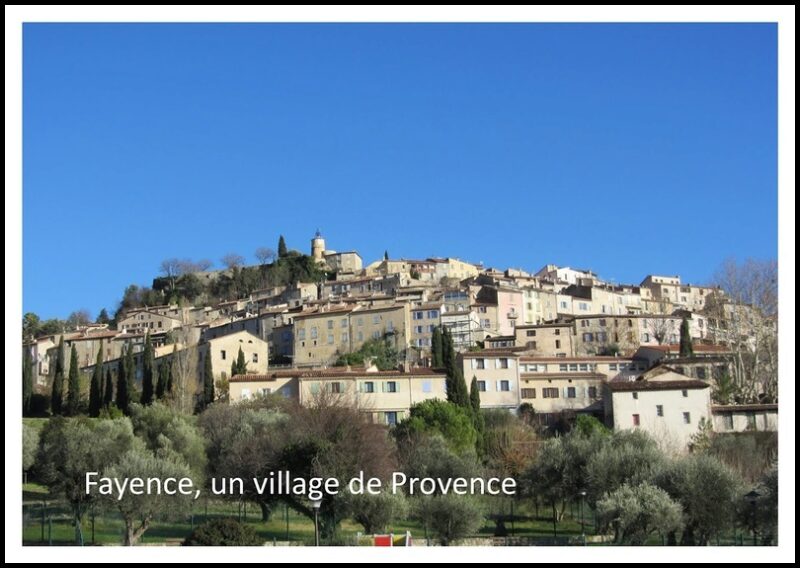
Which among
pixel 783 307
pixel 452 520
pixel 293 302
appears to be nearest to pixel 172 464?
pixel 452 520

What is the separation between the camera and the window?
40.8m

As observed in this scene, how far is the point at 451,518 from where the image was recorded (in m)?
25.2

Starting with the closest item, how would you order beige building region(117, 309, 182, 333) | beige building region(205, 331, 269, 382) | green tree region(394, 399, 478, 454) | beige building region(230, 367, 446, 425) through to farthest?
green tree region(394, 399, 478, 454), beige building region(230, 367, 446, 425), beige building region(205, 331, 269, 382), beige building region(117, 309, 182, 333)

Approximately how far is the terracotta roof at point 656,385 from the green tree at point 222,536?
24.0 meters

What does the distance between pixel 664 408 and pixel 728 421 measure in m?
2.30

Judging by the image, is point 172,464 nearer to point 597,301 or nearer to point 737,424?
point 737,424

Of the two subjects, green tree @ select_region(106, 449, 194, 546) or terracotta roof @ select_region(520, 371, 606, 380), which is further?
terracotta roof @ select_region(520, 371, 606, 380)

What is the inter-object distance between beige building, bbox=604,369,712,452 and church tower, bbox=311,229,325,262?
5660cm

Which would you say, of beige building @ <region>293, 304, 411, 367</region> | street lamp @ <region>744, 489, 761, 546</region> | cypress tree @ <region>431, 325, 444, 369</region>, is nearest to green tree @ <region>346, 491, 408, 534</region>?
street lamp @ <region>744, 489, 761, 546</region>

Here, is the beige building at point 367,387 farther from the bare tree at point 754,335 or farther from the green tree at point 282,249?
the green tree at point 282,249

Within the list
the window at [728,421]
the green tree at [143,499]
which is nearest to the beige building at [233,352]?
the window at [728,421]

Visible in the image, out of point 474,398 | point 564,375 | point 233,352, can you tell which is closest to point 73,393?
point 233,352

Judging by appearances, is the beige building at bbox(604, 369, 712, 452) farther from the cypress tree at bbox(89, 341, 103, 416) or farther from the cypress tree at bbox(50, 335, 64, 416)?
the cypress tree at bbox(50, 335, 64, 416)

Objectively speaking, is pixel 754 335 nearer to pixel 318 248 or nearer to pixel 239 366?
pixel 239 366
